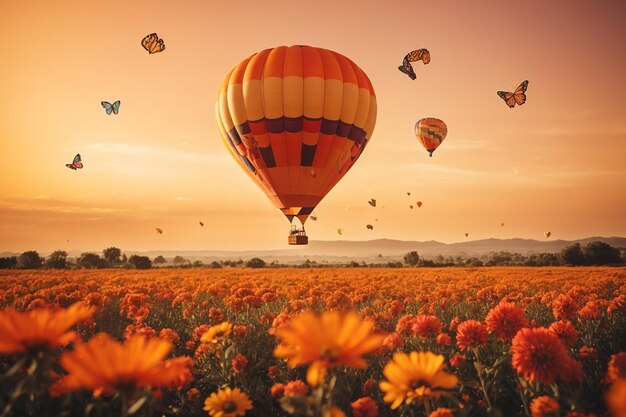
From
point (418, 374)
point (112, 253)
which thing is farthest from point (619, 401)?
point (112, 253)

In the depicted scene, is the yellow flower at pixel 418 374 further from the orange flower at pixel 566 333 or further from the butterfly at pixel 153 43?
the butterfly at pixel 153 43

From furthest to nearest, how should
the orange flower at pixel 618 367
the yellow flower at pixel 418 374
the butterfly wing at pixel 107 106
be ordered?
the butterfly wing at pixel 107 106
the orange flower at pixel 618 367
the yellow flower at pixel 418 374

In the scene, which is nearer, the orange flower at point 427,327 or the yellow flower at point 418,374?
the yellow flower at point 418,374

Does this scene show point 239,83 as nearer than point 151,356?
No

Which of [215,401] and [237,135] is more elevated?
[237,135]

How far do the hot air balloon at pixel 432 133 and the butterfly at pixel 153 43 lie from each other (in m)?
20.2

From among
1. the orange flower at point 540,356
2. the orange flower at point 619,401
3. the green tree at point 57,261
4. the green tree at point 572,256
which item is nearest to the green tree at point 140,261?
the green tree at point 57,261

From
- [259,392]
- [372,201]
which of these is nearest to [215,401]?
[259,392]

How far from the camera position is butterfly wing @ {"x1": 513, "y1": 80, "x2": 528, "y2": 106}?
26156mm

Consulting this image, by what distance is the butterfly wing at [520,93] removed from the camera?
2616cm

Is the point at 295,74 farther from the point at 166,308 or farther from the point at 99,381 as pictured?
the point at 99,381

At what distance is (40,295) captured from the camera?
30.8 feet

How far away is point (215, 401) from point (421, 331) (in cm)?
210

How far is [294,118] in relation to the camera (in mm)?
18359
